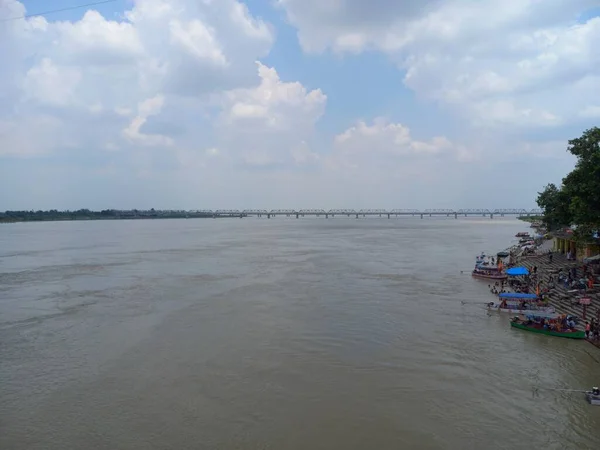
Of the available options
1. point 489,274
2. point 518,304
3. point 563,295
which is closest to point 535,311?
point 518,304

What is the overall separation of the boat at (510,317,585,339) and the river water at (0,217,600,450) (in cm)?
28

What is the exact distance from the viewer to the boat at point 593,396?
9.68 metres

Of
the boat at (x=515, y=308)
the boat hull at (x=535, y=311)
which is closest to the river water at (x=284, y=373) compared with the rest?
the boat at (x=515, y=308)

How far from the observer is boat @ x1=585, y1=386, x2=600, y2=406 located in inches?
381

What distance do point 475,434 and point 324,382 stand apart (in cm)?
375

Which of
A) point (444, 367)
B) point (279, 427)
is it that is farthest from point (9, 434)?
point (444, 367)

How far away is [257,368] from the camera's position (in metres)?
12.1

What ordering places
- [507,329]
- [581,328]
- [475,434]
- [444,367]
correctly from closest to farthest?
1. [475,434]
2. [444,367]
3. [581,328]
4. [507,329]

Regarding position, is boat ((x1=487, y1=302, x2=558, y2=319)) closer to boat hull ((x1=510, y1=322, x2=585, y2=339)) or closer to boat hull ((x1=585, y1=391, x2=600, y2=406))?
boat hull ((x1=510, y1=322, x2=585, y2=339))

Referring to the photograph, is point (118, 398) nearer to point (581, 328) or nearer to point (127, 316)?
point (127, 316)

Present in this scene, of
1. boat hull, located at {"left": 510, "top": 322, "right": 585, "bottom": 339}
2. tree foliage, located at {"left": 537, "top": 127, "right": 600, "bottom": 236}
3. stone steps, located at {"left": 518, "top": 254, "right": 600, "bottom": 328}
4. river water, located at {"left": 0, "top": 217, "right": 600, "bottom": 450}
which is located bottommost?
river water, located at {"left": 0, "top": 217, "right": 600, "bottom": 450}

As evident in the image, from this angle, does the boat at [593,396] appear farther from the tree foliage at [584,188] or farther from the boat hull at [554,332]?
the tree foliage at [584,188]

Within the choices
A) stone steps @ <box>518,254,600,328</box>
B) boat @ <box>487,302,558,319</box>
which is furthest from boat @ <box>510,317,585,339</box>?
boat @ <box>487,302,558,319</box>

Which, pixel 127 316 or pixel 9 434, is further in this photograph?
pixel 127 316
